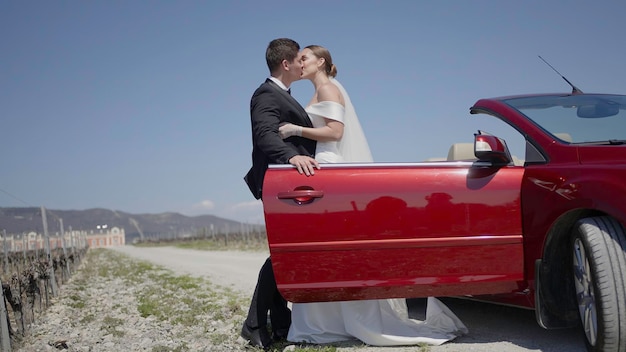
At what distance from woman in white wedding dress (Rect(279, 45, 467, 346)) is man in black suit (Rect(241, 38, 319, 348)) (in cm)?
10

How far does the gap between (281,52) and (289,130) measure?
582mm

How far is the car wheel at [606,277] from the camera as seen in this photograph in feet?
8.70

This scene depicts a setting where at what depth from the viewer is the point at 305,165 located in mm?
3273

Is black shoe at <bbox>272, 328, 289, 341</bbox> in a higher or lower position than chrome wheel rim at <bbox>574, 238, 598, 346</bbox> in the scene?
lower

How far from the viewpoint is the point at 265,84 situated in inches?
149

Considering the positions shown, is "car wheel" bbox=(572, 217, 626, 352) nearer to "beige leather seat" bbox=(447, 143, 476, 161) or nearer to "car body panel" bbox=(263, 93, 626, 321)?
"car body panel" bbox=(263, 93, 626, 321)

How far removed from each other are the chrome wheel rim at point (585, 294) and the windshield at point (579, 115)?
631 mm

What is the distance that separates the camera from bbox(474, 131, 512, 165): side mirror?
10.1ft

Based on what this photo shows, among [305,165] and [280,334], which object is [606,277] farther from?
[280,334]

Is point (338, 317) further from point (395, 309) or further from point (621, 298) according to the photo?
point (621, 298)

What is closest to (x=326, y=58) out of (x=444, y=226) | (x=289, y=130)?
(x=289, y=130)

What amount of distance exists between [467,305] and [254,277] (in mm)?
6183

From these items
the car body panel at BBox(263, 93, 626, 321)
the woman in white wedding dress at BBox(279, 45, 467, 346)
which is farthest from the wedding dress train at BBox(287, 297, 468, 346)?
the car body panel at BBox(263, 93, 626, 321)

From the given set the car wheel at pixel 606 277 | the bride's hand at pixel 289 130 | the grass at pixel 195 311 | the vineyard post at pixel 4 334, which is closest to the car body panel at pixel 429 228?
the car wheel at pixel 606 277
